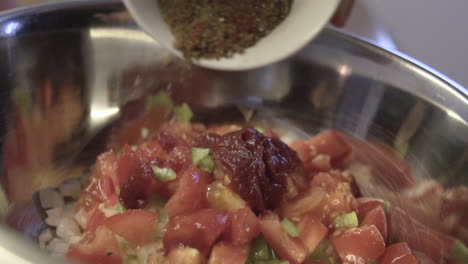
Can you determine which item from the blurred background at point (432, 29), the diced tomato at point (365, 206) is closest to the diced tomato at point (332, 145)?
the diced tomato at point (365, 206)

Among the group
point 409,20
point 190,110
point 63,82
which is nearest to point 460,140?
point 190,110

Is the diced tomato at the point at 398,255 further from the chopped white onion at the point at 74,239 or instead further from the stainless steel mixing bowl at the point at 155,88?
the chopped white onion at the point at 74,239

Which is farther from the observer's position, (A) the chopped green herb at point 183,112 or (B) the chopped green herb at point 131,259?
(A) the chopped green herb at point 183,112

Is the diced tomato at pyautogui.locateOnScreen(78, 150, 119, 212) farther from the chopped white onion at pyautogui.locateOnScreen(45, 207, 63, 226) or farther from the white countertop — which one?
the white countertop

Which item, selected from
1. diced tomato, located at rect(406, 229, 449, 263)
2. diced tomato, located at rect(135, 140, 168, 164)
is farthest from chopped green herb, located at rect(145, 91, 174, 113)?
diced tomato, located at rect(406, 229, 449, 263)

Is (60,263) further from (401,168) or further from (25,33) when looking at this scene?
(401,168)

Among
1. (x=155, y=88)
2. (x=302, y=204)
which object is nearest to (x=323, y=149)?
(x=302, y=204)
